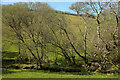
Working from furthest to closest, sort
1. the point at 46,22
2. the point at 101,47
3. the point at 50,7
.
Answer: the point at 50,7 < the point at 46,22 < the point at 101,47

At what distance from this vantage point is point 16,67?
17969 millimetres

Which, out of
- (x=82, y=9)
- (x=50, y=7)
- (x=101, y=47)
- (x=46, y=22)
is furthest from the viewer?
(x=50, y=7)

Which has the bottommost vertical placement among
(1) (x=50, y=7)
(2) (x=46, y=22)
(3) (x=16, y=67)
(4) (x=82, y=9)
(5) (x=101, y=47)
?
(3) (x=16, y=67)

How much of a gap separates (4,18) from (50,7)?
21.5 ft

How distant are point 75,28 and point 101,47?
18.7 feet

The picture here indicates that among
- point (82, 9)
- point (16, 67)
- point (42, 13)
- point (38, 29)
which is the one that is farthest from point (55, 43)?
point (16, 67)

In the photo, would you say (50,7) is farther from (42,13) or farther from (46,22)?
(46,22)

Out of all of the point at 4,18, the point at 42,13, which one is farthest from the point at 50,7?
the point at 4,18

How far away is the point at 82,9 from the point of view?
49.7 ft

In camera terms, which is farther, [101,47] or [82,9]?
[82,9]

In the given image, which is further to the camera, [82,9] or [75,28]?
[75,28]

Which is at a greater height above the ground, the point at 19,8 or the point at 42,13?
the point at 19,8

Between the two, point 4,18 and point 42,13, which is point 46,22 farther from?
point 4,18

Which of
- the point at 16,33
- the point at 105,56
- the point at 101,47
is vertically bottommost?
the point at 105,56
